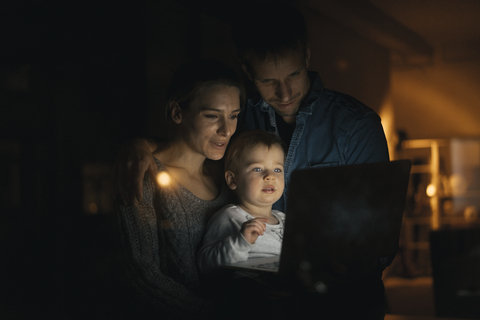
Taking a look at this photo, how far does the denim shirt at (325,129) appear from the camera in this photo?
3.18 feet

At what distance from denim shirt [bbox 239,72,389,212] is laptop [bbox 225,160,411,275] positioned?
18cm

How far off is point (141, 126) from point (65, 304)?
36 centimetres

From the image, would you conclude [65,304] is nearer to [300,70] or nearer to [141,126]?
[141,126]

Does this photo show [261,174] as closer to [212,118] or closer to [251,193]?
[251,193]

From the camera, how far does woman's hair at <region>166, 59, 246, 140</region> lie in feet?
2.84

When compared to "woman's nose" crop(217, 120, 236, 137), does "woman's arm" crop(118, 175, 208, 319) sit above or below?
below

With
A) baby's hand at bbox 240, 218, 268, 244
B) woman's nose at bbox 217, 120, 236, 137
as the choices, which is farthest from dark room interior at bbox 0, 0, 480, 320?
baby's hand at bbox 240, 218, 268, 244

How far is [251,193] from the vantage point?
88cm

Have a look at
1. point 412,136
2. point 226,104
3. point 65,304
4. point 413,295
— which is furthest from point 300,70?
point 412,136

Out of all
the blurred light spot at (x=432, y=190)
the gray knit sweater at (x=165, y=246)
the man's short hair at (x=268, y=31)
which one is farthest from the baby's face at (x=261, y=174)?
the blurred light spot at (x=432, y=190)

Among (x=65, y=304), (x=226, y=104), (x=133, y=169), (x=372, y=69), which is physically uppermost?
(x=372, y=69)

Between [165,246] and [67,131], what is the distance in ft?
0.99

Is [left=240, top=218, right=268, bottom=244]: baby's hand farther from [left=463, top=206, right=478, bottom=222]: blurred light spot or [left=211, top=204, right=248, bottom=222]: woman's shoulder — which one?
[left=463, top=206, right=478, bottom=222]: blurred light spot

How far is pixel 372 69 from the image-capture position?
1.27 meters
